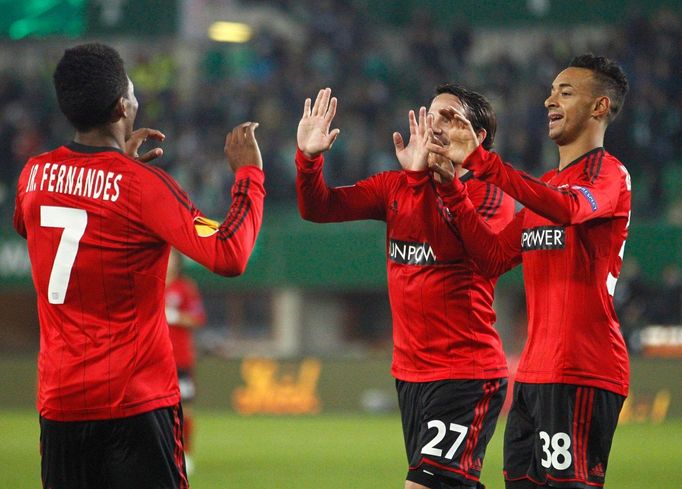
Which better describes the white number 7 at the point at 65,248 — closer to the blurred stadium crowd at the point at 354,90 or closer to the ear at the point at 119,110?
the ear at the point at 119,110

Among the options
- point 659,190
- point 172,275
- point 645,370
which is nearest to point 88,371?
point 172,275

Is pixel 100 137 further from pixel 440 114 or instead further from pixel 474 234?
pixel 474 234

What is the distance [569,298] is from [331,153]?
15357mm

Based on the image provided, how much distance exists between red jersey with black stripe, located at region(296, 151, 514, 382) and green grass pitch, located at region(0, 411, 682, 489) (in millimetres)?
4353

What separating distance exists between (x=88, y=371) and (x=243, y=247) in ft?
2.27

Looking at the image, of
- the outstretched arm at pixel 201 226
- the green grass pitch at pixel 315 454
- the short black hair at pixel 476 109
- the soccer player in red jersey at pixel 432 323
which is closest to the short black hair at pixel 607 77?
the short black hair at pixel 476 109

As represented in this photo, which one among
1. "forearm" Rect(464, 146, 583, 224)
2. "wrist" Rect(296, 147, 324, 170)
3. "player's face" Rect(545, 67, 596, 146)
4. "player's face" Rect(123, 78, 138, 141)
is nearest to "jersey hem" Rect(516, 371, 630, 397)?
"forearm" Rect(464, 146, 583, 224)

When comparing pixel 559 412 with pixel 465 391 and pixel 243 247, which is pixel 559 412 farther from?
pixel 243 247

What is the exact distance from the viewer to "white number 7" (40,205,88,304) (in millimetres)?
3957

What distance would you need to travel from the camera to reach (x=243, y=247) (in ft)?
12.8

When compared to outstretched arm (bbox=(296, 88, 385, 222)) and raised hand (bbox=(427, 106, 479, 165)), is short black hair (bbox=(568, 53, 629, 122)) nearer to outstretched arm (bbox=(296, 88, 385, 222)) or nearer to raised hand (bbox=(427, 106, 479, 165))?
raised hand (bbox=(427, 106, 479, 165))

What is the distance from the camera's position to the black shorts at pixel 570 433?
188 inches

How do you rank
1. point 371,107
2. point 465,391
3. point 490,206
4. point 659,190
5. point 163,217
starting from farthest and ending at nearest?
point 371,107 → point 659,190 → point 490,206 → point 465,391 → point 163,217

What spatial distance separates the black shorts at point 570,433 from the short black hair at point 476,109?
1.35m
